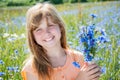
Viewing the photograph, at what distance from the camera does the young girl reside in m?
2.48

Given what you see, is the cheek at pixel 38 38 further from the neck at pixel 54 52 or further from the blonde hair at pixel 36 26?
the neck at pixel 54 52

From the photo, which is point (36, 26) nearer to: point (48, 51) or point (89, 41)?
point (48, 51)

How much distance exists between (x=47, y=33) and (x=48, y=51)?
25cm

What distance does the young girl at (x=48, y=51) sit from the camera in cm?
248

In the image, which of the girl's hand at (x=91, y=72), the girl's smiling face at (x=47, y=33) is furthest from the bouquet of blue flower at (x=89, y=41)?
the girl's smiling face at (x=47, y=33)

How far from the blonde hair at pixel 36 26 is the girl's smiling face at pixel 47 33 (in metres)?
0.03

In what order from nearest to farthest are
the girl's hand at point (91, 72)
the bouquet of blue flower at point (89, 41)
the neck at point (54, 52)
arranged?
the bouquet of blue flower at point (89, 41), the girl's hand at point (91, 72), the neck at point (54, 52)

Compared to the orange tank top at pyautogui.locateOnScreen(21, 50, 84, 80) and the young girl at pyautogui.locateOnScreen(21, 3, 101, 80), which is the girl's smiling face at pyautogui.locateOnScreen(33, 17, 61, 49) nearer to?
the young girl at pyautogui.locateOnScreen(21, 3, 101, 80)

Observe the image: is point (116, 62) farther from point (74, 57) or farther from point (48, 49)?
point (48, 49)

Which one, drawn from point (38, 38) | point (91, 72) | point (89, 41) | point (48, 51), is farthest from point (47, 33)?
point (89, 41)

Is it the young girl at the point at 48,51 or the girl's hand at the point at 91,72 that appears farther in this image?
the young girl at the point at 48,51

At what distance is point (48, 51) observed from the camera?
2658 mm

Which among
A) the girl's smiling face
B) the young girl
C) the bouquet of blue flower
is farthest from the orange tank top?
the bouquet of blue flower

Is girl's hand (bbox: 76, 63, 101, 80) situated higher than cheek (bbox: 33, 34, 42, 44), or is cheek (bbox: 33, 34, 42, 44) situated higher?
cheek (bbox: 33, 34, 42, 44)
